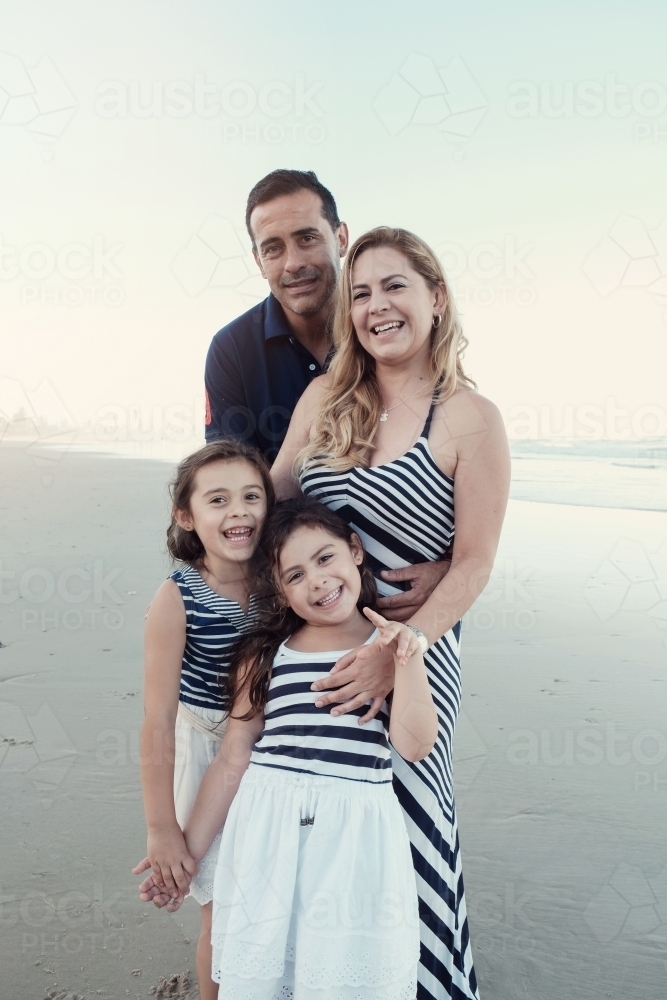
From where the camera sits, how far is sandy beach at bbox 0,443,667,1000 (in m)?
2.52

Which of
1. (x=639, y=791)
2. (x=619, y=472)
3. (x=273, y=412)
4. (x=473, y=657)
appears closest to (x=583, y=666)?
(x=473, y=657)

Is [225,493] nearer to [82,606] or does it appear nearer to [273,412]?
[273,412]

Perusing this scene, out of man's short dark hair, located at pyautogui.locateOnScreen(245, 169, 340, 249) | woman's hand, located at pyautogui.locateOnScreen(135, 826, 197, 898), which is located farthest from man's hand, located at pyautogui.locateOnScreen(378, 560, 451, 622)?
man's short dark hair, located at pyautogui.locateOnScreen(245, 169, 340, 249)

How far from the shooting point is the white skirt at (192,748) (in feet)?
6.90

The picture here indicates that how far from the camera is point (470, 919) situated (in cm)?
274

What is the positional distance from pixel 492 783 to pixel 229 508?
215cm

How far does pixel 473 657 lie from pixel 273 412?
2782mm

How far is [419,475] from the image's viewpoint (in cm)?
204

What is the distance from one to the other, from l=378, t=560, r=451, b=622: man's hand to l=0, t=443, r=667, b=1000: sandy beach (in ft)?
4.09

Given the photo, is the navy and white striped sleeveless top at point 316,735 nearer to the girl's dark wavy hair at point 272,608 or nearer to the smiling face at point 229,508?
the girl's dark wavy hair at point 272,608

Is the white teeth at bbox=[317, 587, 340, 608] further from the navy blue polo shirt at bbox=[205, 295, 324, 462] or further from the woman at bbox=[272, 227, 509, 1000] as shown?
the navy blue polo shirt at bbox=[205, 295, 324, 462]

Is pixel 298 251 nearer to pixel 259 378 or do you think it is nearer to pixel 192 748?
pixel 259 378

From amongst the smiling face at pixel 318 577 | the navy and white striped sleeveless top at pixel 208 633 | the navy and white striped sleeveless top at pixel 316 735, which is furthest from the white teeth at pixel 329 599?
the navy and white striped sleeveless top at pixel 208 633

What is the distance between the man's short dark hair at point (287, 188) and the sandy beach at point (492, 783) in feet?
7.64
